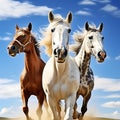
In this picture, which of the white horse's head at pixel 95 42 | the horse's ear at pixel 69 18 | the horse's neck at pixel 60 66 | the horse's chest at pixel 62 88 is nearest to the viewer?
the horse's chest at pixel 62 88

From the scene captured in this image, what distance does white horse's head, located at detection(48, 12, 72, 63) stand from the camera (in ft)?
23.6

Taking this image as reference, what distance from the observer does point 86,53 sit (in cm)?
988

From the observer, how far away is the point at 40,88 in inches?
389

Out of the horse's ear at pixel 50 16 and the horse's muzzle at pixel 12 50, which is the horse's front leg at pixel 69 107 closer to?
the horse's ear at pixel 50 16

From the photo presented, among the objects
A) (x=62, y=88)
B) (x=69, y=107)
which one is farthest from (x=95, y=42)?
(x=69, y=107)

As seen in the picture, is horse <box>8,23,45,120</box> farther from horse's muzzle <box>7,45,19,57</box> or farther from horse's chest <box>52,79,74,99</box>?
horse's chest <box>52,79,74,99</box>

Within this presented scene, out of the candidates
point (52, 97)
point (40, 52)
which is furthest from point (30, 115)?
point (52, 97)

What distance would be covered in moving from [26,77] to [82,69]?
4.39 feet

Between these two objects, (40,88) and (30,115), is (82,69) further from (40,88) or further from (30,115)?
(30,115)

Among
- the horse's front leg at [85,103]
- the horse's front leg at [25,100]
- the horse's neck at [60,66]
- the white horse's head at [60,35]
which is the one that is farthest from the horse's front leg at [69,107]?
the horse's front leg at [25,100]

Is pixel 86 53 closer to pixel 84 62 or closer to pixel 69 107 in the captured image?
pixel 84 62

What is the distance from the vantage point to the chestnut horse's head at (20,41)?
30.5 feet

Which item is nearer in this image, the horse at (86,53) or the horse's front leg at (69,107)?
the horse's front leg at (69,107)

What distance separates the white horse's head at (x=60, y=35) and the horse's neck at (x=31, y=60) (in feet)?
6.98
